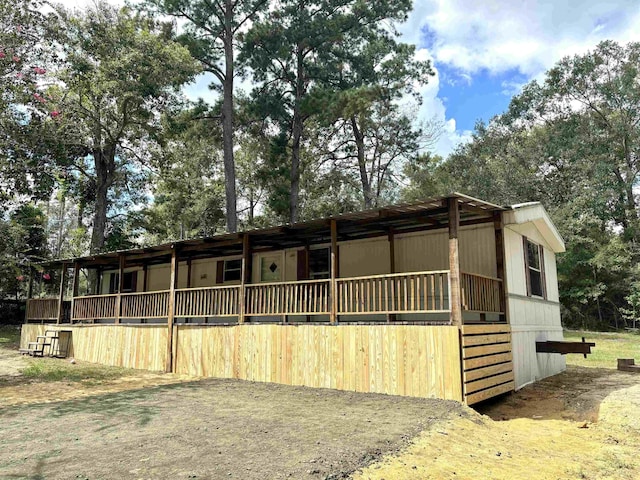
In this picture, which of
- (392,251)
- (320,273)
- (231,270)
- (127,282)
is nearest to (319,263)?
(320,273)

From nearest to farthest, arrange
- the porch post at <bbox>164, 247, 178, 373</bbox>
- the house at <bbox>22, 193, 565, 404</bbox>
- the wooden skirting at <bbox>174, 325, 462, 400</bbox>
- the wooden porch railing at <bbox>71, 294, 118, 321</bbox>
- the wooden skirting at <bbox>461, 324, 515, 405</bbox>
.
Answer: the wooden skirting at <bbox>461, 324, 515, 405</bbox> → the wooden skirting at <bbox>174, 325, 462, 400</bbox> → the house at <bbox>22, 193, 565, 404</bbox> → the porch post at <bbox>164, 247, 178, 373</bbox> → the wooden porch railing at <bbox>71, 294, 118, 321</bbox>

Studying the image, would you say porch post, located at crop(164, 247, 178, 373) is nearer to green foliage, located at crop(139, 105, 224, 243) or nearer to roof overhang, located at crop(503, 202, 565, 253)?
roof overhang, located at crop(503, 202, 565, 253)

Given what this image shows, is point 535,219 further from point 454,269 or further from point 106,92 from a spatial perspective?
point 106,92

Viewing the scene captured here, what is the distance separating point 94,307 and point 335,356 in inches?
369

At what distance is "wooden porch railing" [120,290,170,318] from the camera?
12617 mm

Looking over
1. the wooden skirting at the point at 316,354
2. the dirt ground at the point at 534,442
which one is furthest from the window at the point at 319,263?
the dirt ground at the point at 534,442

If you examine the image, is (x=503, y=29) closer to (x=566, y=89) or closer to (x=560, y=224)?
(x=560, y=224)

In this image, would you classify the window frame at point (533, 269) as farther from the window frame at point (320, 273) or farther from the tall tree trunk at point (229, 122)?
the tall tree trunk at point (229, 122)

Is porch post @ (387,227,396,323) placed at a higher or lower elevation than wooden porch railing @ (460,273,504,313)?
higher

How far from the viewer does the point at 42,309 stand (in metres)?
17.1

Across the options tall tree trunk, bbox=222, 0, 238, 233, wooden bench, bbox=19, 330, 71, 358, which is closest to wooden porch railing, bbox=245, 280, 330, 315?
wooden bench, bbox=19, 330, 71, 358

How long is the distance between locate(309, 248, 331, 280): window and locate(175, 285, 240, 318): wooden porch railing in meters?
2.17

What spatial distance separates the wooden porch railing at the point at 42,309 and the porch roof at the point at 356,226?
359 cm

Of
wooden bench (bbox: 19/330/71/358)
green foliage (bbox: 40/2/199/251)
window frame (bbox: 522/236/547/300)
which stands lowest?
wooden bench (bbox: 19/330/71/358)
